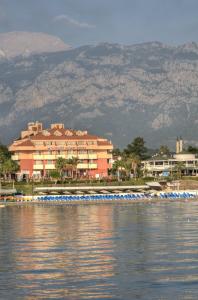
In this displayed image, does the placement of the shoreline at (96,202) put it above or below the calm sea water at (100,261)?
above

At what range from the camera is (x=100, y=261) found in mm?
60062

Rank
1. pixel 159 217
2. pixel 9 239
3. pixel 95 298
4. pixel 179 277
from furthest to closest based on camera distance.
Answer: pixel 159 217 → pixel 9 239 → pixel 179 277 → pixel 95 298

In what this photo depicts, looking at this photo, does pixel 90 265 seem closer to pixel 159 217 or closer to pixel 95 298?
pixel 95 298

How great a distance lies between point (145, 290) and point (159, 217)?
6335 cm

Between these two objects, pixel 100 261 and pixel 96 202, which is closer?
pixel 100 261

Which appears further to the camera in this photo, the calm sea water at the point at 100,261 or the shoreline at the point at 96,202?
the shoreline at the point at 96,202

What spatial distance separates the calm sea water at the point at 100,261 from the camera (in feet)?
159

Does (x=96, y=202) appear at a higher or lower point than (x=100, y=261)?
higher

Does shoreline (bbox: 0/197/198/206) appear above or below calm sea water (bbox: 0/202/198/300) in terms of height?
above

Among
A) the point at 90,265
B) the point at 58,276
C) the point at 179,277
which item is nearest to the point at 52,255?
the point at 90,265

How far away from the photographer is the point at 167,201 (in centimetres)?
17062

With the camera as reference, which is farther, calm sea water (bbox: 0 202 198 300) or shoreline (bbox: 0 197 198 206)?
shoreline (bbox: 0 197 198 206)

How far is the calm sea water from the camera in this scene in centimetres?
4859

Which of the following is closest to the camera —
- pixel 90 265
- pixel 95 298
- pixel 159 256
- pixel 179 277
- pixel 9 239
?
pixel 95 298
